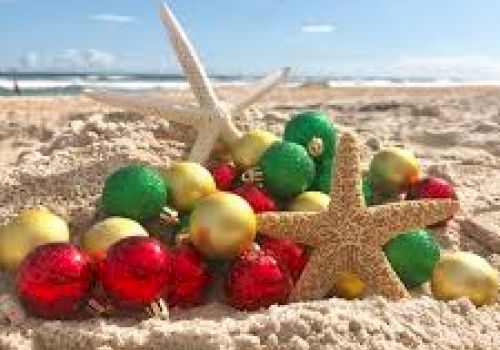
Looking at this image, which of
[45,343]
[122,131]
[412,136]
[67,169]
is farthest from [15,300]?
[412,136]

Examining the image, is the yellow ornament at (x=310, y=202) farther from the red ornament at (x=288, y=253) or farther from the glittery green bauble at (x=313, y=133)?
the glittery green bauble at (x=313, y=133)

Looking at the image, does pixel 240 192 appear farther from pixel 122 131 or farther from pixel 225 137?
pixel 122 131

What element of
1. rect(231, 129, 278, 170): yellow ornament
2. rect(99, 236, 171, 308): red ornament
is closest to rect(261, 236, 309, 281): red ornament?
rect(99, 236, 171, 308): red ornament

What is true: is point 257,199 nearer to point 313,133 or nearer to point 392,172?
point 313,133

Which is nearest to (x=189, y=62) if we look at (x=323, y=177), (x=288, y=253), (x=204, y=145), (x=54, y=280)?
(x=204, y=145)

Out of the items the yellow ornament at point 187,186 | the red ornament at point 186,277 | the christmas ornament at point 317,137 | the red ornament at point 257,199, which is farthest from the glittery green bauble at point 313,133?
the red ornament at point 186,277

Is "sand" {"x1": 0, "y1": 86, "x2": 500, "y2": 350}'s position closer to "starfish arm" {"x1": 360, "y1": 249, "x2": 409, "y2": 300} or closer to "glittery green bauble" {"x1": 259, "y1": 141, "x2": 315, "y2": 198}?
"starfish arm" {"x1": 360, "y1": 249, "x2": 409, "y2": 300}
